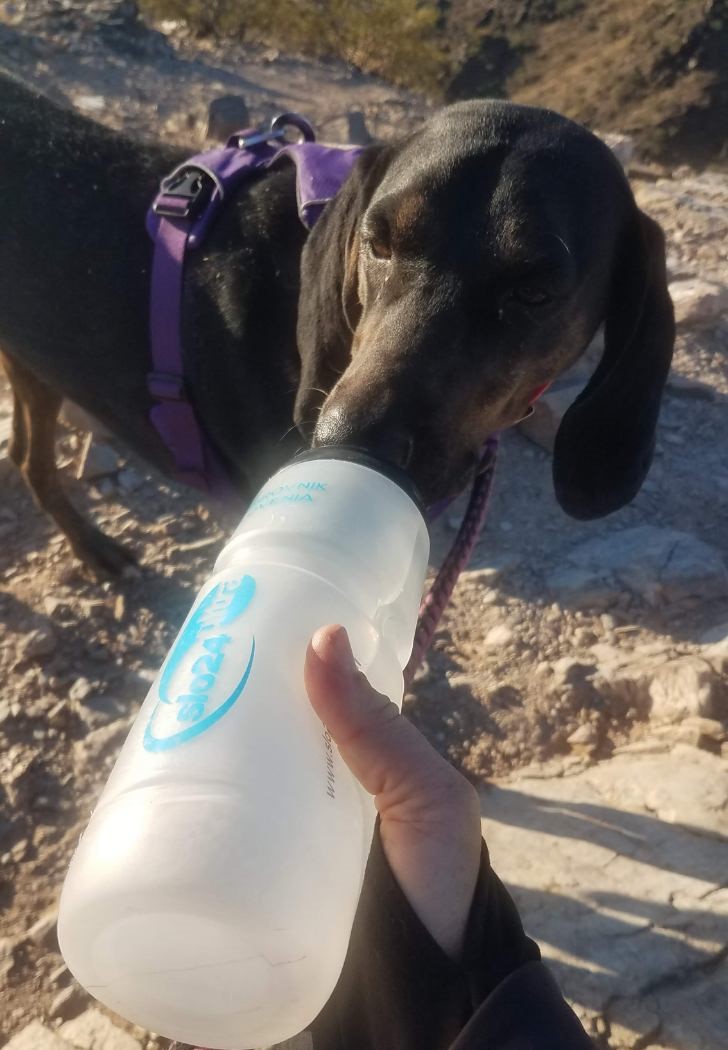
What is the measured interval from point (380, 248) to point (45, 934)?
1799 mm

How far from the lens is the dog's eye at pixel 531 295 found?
1.79 meters

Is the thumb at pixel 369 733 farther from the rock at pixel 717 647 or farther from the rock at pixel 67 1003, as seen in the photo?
the rock at pixel 717 647

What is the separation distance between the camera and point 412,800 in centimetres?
108

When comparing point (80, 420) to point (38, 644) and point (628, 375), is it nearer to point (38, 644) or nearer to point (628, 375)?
point (38, 644)

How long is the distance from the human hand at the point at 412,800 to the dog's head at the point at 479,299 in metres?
0.59

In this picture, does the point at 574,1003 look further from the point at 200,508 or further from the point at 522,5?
the point at 522,5

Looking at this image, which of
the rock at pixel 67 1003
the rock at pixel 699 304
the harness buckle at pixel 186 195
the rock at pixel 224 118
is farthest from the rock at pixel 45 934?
the rock at pixel 224 118

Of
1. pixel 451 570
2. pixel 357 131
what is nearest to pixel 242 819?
pixel 451 570

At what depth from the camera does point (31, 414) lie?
3.05m

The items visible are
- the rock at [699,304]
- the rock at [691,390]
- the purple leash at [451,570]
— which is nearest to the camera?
the purple leash at [451,570]

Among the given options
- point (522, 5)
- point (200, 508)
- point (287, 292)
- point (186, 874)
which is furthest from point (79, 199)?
→ point (522, 5)

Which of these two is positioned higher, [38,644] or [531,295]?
[531,295]

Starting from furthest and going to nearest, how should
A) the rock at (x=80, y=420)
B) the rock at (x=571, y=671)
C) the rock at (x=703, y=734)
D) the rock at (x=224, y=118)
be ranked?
the rock at (x=224, y=118) → the rock at (x=80, y=420) → the rock at (x=571, y=671) → the rock at (x=703, y=734)

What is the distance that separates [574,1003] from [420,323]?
1.46 metres
